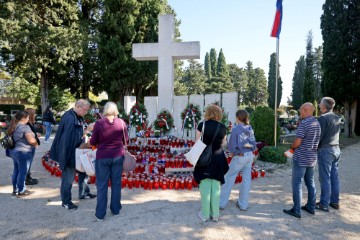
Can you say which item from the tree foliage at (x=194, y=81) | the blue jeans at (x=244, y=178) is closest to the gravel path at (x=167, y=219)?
the blue jeans at (x=244, y=178)

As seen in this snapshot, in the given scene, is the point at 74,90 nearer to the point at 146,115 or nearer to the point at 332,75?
the point at 146,115

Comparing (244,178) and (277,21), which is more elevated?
(277,21)

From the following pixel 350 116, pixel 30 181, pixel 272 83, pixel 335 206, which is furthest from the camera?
pixel 272 83

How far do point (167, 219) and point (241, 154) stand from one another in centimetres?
161

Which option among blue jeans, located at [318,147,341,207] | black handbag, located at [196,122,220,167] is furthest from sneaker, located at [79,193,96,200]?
blue jeans, located at [318,147,341,207]

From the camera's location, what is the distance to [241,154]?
14.9ft

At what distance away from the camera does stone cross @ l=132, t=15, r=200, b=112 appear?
9766 millimetres

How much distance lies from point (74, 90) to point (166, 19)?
15781mm

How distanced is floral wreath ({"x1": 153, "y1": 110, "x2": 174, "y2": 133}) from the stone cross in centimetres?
74

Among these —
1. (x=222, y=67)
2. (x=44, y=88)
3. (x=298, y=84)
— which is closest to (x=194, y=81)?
(x=222, y=67)

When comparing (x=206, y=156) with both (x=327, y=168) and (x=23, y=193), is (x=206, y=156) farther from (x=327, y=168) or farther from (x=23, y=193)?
(x=23, y=193)

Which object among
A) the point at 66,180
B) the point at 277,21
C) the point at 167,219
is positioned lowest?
the point at 167,219

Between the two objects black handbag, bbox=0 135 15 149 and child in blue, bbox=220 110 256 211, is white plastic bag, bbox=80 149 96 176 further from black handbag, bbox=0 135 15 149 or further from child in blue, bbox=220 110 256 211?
child in blue, bbox=220 110 256 211

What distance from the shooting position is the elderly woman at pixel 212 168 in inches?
159
